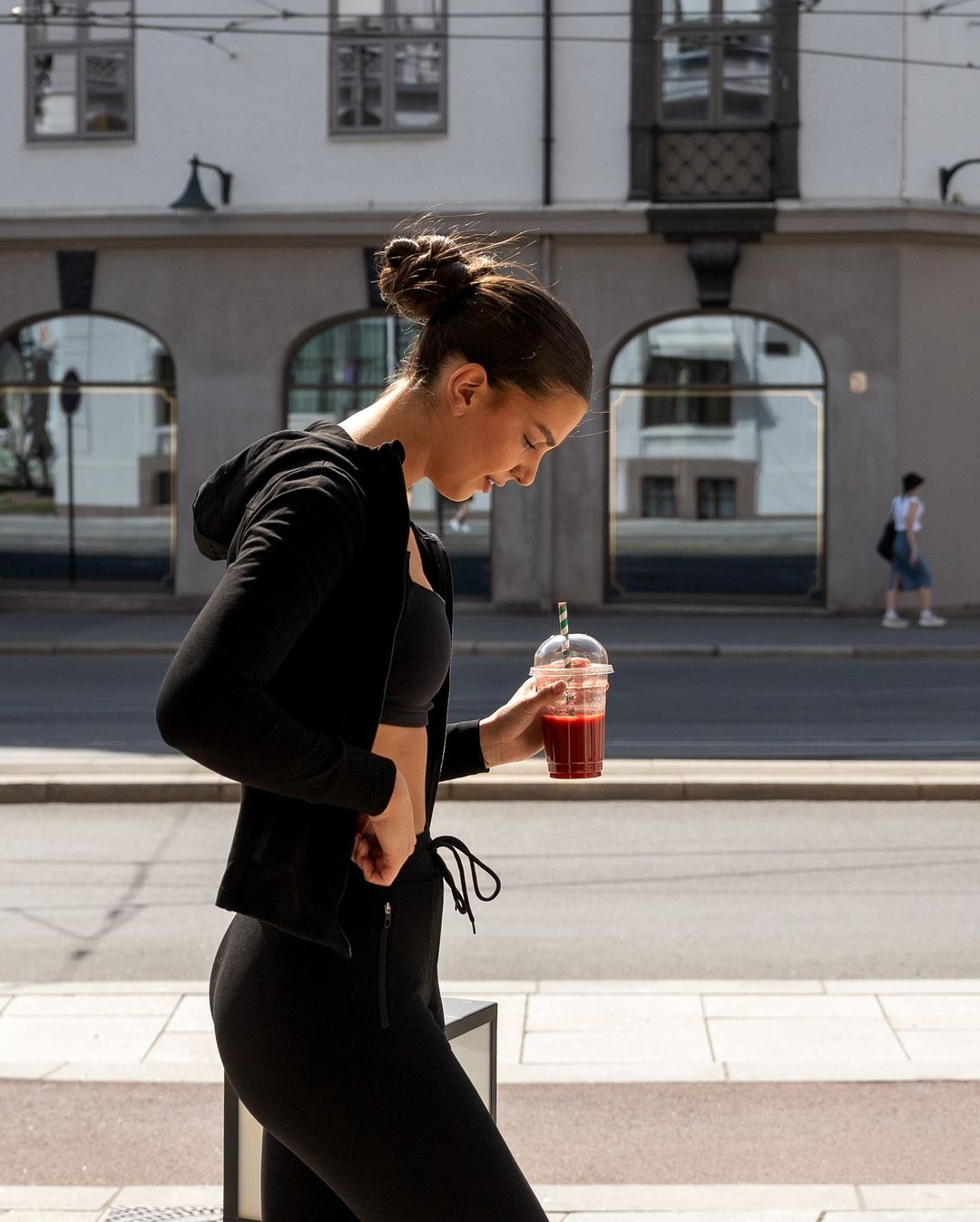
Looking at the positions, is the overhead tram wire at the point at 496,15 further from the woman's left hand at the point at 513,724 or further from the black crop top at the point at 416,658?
the black crop top at the point at 416,658

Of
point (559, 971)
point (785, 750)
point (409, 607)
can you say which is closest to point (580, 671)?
point (409, 607)

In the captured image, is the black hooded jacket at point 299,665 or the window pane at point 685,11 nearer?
the black hooded jacket at point 299,665

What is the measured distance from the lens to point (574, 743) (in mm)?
2877

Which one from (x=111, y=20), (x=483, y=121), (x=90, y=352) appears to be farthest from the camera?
(x=90, y=352)

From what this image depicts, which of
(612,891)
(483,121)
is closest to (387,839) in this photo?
(612,891)

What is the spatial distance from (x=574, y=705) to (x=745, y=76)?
1812cm

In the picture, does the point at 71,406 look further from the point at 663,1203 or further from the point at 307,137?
the point at 663,1203

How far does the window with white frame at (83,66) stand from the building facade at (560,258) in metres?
0.03

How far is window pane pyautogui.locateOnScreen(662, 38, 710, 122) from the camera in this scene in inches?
776

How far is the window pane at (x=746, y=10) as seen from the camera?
19594 mm

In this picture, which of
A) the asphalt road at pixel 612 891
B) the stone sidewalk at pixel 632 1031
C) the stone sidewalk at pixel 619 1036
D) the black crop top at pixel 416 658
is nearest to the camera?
the black crop top at pixel 416 658

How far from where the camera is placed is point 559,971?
6102 mm

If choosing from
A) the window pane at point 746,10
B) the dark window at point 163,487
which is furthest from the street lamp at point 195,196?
the window pane at point 746,10

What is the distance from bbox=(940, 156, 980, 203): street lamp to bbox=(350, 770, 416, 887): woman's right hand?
1853 cm
